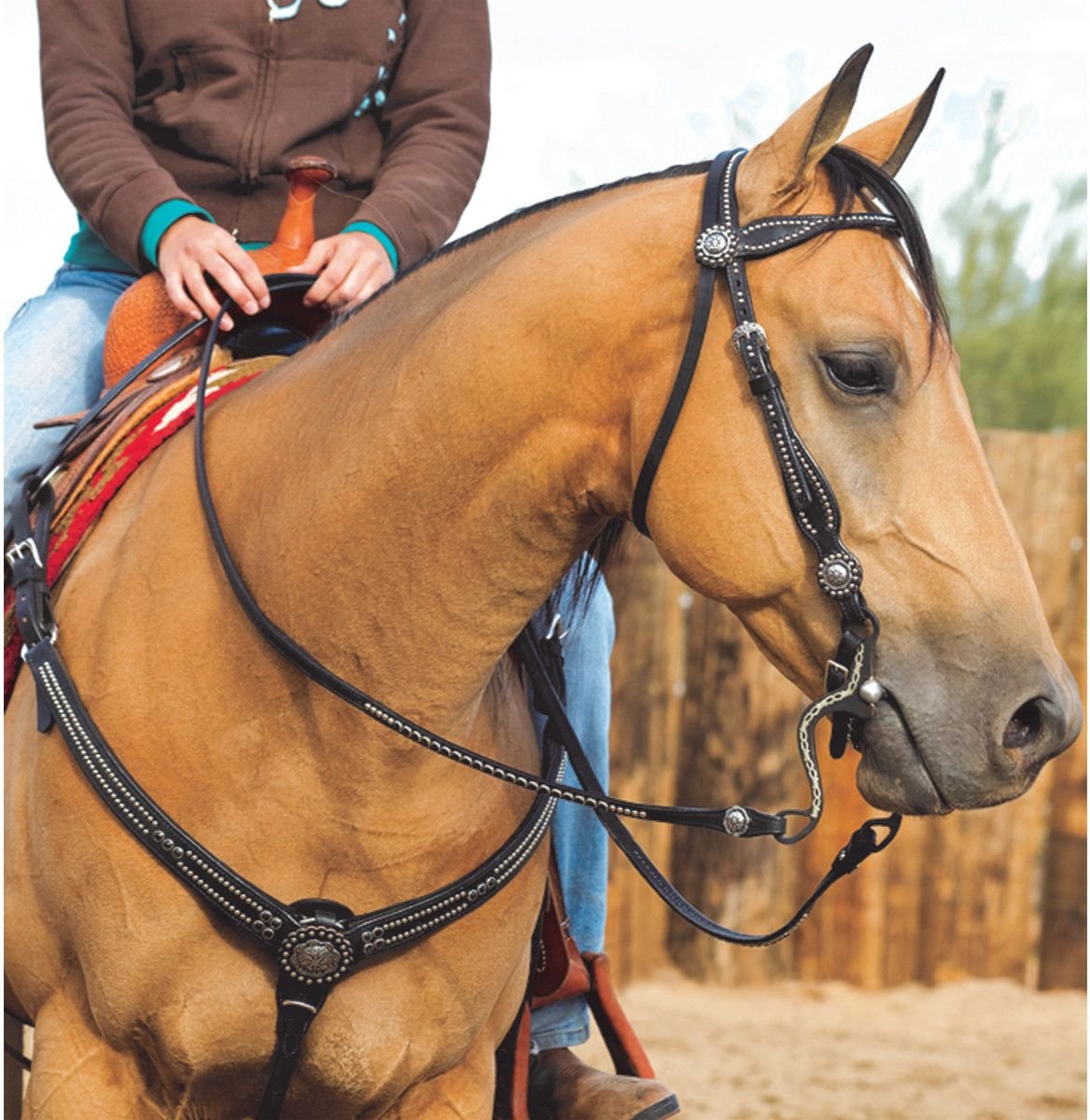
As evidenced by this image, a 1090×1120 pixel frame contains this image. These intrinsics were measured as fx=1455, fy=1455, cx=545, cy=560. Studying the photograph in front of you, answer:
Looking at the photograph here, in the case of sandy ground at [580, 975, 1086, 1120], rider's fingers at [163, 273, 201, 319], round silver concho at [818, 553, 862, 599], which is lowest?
sandy ground at [580, 975, 1086, 1120]

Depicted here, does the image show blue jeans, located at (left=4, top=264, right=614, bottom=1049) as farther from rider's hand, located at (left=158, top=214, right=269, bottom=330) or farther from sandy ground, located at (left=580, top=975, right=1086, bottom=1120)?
sandy ground, located at (left=580, top=975, right=1086, bottom=1120)

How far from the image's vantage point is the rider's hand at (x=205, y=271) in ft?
9.32

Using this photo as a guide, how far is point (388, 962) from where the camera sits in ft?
8.11

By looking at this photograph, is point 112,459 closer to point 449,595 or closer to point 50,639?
point 50,639

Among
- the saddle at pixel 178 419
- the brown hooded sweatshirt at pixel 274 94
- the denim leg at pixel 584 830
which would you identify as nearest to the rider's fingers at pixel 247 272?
the saddle at pixel 178 419

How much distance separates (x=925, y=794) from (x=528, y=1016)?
1246mm

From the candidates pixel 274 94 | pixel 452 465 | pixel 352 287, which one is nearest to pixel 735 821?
pixel 452 465

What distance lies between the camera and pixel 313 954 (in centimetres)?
237

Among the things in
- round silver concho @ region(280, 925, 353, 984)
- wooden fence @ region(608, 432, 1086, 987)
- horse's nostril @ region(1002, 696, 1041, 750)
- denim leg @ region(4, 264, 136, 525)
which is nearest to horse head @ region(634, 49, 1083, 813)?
horse's nostril @ region(1002, 696, 1041, 750)

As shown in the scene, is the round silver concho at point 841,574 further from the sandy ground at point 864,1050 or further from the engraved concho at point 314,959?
the sandy ground at point 864,1050

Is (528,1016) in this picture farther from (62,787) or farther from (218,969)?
(62,787)

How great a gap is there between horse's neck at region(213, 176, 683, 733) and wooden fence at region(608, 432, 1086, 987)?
4663 millimetres

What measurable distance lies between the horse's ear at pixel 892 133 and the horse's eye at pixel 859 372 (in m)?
0.39

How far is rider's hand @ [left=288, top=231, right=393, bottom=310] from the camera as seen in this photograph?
2928 mm
